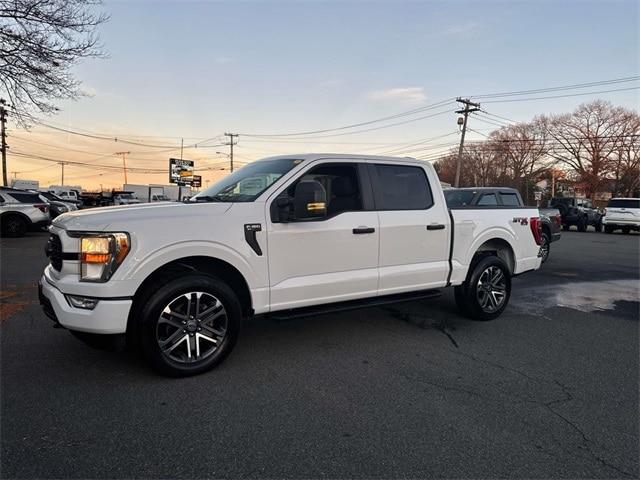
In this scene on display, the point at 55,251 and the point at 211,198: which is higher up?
the point at 211,198

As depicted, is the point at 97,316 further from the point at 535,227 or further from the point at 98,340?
the point at 535,227

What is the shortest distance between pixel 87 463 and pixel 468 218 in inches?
177

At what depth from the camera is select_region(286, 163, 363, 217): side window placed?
443cm

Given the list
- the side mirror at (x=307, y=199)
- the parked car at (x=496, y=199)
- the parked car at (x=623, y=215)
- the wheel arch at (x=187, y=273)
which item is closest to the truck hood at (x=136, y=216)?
the wheel arch at (x=187, y=273)

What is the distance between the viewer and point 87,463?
8.20 ft

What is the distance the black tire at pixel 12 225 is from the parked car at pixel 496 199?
46.4ft

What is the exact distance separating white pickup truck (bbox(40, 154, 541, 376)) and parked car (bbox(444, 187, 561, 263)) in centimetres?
578

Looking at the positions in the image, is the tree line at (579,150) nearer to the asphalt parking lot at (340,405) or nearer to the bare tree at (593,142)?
the bare tree at (593,142)

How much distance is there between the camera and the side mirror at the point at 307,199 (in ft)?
12.6

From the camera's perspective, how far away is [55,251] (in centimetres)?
370

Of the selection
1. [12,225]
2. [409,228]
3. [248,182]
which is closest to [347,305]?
[409,228]

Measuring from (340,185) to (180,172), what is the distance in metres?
47.9

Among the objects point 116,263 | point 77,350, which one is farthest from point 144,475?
point 77,350

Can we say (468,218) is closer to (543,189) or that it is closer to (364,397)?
(364,397)
